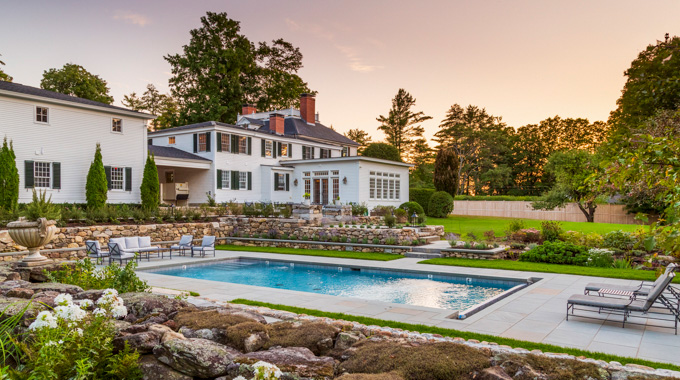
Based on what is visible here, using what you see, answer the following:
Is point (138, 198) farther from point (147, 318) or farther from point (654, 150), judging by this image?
point (654, 150)

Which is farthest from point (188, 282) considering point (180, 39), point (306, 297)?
point (180, 39)

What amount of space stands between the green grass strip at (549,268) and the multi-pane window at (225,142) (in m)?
17.5

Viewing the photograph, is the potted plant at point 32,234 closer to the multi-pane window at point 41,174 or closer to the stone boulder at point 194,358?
the stone boulder at point 194,358

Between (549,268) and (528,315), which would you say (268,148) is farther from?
(528,315)

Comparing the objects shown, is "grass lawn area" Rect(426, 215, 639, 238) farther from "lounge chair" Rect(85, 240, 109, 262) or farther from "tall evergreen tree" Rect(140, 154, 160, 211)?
"tall evergreen tree" Rect(140, 154, 160, 211)

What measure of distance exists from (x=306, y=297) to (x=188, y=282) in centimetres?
339

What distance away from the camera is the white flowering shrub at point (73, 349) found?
326 cm

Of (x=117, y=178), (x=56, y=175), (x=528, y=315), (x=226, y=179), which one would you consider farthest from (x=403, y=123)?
(x=528, y=315)

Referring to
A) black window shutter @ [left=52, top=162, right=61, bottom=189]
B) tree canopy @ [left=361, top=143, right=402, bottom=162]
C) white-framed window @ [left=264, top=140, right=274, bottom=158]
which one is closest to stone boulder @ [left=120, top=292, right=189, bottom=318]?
black window shutter @ [left=52, top=162, right=61, bottom=189]

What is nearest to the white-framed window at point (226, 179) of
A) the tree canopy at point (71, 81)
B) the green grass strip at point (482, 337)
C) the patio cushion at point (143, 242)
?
the patio cushion at point (143, 242)

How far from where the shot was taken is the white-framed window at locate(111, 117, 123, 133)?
22.6m

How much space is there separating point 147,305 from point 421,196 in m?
27.8

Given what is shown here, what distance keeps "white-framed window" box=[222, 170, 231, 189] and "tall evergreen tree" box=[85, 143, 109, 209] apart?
7.54 metres

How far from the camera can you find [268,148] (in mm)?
30297
